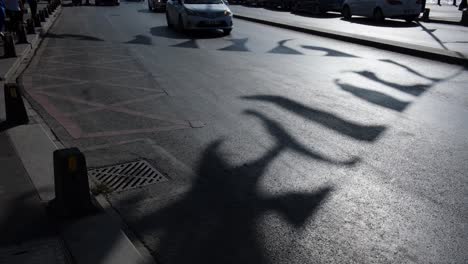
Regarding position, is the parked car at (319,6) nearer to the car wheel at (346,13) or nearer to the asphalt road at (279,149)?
the car wheel at (346,13)

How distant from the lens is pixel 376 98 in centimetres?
779

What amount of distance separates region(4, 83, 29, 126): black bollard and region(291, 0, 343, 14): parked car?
947 inches

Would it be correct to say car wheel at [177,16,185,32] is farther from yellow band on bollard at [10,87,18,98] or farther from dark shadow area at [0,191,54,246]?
dark shadow area at [0,191,54,246]

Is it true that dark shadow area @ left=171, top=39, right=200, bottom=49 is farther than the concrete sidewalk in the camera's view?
Yes

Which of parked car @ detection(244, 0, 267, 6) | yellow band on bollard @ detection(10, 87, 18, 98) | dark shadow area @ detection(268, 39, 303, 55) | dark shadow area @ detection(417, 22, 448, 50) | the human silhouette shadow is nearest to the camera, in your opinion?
the human silhouette shadow

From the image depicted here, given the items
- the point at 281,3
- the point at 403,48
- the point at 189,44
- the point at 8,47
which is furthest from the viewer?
the point at 281,3

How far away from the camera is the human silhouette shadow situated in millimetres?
3381

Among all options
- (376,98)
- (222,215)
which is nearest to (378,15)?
(376,98)

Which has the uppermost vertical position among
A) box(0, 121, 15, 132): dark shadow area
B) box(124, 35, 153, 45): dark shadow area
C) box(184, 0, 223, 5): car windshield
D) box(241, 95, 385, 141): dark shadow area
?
box(184, 0, 223, 5): car windshield

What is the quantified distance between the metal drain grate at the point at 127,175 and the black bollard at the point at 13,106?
195 cm

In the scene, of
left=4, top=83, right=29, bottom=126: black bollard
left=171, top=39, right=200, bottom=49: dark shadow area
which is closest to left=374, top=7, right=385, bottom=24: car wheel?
left=171, top=39, right=200, bottom=49: dark shadow area

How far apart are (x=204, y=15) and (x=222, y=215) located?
13.7 m

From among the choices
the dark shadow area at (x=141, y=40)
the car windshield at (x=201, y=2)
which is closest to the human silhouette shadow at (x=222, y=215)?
the dark shadow area at (x=141, y=40)

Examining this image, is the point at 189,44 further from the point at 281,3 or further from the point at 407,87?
the point at 281,3
